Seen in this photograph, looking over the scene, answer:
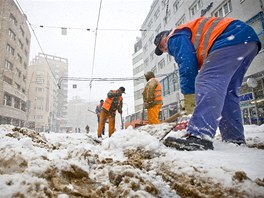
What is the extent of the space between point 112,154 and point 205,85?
1103 mm

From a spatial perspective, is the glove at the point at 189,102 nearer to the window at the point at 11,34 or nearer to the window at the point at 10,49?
the window at the point at 10,49

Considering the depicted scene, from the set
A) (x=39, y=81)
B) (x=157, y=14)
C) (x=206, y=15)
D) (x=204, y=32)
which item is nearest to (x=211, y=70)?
(x=204, y=32)

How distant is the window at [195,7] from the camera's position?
1509cm

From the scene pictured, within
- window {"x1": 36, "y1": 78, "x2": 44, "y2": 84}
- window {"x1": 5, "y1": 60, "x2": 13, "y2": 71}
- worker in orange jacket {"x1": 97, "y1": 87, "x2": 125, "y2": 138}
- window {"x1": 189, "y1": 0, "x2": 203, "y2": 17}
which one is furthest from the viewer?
window {"x1": 36, "y1": 78, "x2": 44, "y2": 84}

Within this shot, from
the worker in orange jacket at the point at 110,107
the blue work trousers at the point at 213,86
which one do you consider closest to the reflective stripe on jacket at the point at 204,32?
the blue work trousers at the point at 213,86

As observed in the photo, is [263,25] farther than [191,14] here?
No

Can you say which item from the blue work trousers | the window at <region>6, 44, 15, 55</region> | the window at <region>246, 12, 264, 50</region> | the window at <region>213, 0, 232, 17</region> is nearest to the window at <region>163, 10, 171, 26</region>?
the window at <region>213, 0, 232, 17</region>

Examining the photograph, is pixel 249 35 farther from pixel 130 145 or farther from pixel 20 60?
pixel 20 60

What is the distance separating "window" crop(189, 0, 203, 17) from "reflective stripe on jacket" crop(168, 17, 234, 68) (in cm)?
1553

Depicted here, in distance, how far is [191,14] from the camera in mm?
16625

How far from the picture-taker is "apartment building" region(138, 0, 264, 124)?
31.6 ft

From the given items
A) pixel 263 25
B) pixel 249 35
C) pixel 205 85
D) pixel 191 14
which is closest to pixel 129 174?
pixel 205 85

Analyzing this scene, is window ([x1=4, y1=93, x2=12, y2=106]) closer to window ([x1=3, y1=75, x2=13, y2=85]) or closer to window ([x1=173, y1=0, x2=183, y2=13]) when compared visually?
window ([x1=3, y1=75, x2=13, y2=85])

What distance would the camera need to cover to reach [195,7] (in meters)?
16.0
